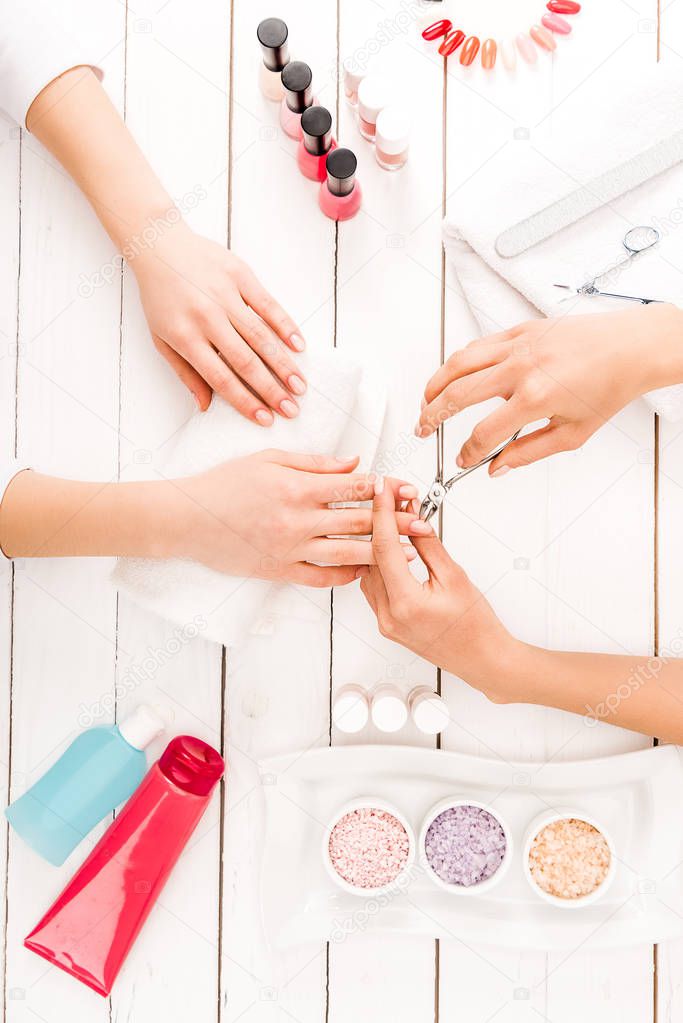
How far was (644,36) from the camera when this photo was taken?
924 millimetres

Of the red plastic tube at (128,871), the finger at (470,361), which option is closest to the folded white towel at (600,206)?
the finger at (470,361)

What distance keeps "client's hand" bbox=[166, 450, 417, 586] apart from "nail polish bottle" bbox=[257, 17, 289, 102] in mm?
415

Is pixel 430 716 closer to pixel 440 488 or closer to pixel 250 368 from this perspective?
pixel 440 488

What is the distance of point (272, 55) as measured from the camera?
85 cm

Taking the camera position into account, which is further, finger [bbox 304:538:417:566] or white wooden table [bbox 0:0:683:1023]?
white wooden table [bbox 0:0:683:1023]

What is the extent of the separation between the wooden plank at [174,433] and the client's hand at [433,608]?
0.78 ft

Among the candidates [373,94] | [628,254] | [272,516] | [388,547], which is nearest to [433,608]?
[388,547]

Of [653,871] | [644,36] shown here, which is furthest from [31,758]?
[644,36]

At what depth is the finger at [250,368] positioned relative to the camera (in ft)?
2.65

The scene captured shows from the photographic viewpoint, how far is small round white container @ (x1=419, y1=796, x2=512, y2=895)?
0.86m

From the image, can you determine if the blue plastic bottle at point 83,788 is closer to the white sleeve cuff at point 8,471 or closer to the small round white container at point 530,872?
the white sleeve cuff at point 8,471

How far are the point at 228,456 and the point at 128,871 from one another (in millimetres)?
483

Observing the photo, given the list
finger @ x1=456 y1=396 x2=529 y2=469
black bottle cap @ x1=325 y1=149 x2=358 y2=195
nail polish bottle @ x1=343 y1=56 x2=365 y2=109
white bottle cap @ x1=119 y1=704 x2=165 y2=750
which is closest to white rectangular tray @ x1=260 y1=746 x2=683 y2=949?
white bottle cap @ x1=119 y1=704 x2=165 y2=750

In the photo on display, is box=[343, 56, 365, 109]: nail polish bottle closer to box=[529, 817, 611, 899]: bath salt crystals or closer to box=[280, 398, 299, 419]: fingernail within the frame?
box=[280, 398, 299, 419]: fingernail
